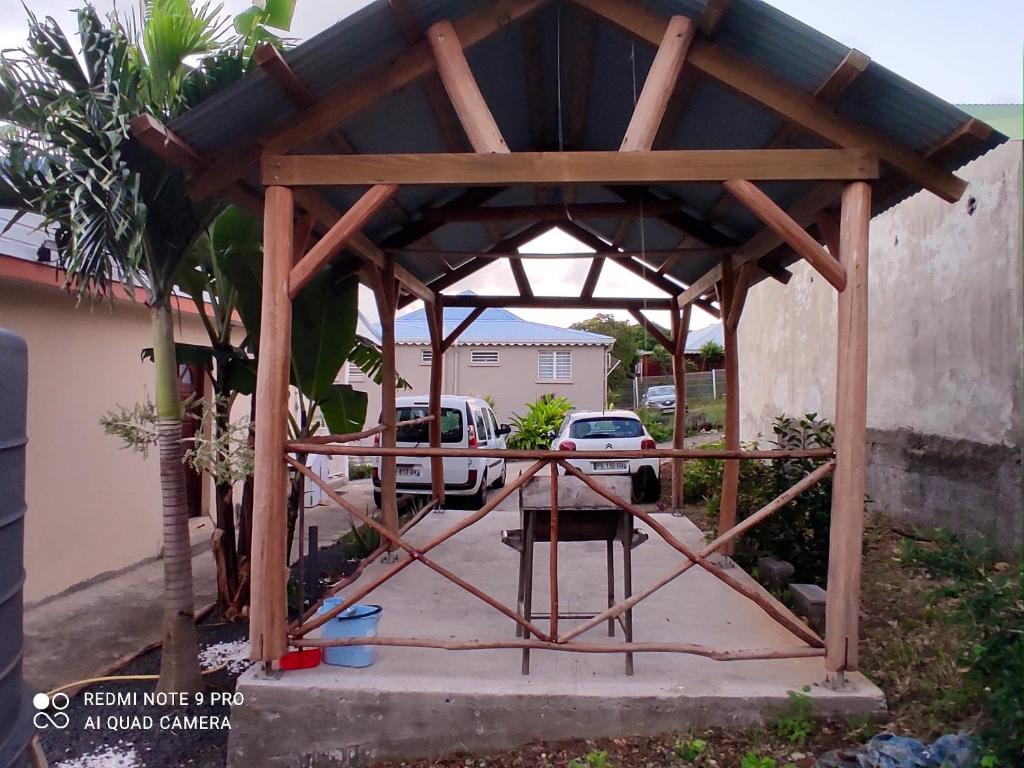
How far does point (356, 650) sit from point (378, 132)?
332cm

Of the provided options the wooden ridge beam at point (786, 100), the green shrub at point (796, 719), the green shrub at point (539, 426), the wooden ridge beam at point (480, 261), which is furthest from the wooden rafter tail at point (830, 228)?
the green shrub at point (539, 426)

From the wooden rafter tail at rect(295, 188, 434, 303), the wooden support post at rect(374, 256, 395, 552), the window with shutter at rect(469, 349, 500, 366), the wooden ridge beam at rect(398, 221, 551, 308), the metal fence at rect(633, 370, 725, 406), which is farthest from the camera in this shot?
the metal fence at rect(633, 370, 725, 406)

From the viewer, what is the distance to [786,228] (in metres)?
3.90

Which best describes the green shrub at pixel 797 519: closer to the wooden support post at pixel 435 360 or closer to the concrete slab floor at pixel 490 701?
the concrete slab floor at pixel 490 701

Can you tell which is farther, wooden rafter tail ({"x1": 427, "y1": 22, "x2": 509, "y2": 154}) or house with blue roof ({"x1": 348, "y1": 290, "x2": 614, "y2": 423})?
house with blue roof ({"x1": 348, "y1": 290, "x2": 614, "y2": 423})

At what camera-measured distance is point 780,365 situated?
12.1 meters

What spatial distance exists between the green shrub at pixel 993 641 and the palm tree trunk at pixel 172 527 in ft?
13.5

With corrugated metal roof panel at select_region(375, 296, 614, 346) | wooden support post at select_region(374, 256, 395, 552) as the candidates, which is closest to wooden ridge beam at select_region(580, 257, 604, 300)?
wooden support post at select_region(374, 256, 395, 552)

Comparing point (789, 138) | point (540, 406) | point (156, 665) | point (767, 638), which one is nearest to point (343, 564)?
point (156, 665)

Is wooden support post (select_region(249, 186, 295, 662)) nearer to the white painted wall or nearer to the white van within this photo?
the white painted wall

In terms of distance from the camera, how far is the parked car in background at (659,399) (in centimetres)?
2875

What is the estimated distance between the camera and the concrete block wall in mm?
5895

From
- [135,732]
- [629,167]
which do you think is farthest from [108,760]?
[629,167]

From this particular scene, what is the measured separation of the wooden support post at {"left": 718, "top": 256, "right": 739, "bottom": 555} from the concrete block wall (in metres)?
1.89
